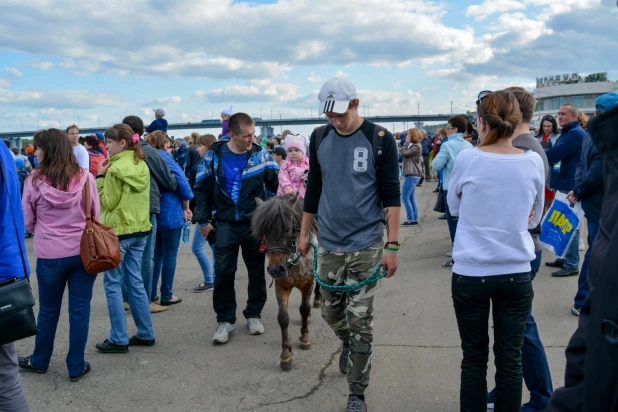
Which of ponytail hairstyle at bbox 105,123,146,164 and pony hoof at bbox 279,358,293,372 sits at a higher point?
ponytail hairstyle at bbox 105,123,146,164

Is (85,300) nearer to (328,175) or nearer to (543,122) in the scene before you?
(328,175)

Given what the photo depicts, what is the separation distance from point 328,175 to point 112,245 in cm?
195

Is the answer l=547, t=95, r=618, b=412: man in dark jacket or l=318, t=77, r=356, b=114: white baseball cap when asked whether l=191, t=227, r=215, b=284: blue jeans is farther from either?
l=547, t=95, r=618, b=412: man in dark jacket

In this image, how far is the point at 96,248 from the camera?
4172mm

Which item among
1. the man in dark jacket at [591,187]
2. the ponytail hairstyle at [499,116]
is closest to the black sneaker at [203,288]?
the man in dark jacket at [591,187]

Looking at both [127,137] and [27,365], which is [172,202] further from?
[27,365]

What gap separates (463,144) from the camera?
7.95 m

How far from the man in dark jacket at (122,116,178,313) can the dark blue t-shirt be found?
0.98m

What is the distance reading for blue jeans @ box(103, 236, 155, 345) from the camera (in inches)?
194

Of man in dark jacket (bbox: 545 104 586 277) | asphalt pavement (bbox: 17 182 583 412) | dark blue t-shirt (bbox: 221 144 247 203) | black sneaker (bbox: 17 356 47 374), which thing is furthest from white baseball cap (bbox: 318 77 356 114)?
man in dark jacket (bbox: 545 104 586 277)

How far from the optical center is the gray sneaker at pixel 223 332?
202 inches

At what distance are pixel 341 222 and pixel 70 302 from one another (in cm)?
250

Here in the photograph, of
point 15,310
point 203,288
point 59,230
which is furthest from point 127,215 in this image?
point 15,310

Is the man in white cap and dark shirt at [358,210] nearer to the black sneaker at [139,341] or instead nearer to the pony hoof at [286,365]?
the pony hoof at [286,365]
